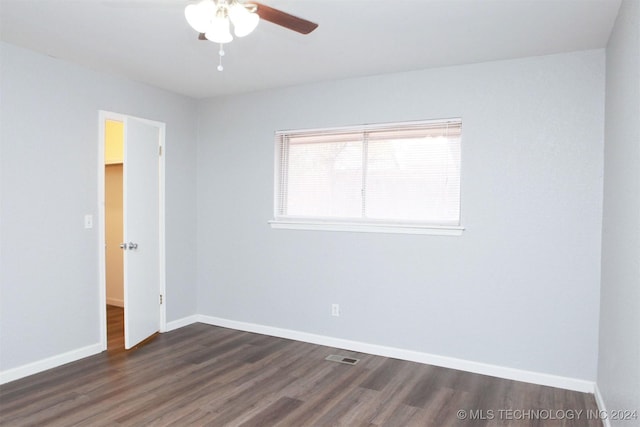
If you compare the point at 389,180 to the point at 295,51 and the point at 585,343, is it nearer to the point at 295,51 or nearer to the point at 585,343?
the point at 295,51

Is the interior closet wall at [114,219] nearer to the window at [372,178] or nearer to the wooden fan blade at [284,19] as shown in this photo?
the window at [372,178]

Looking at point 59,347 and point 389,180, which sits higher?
point 389,180

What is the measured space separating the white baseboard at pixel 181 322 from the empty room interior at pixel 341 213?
0.17ft

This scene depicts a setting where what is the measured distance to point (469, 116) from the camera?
346cm

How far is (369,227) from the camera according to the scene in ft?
12.6

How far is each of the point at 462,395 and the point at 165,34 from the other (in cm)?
316

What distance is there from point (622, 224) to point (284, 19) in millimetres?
1955

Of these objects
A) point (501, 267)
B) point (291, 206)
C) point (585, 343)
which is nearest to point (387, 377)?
point (501, 267)

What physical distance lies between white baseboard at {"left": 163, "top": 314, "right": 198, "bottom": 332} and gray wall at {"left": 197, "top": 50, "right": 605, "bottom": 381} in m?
0.70

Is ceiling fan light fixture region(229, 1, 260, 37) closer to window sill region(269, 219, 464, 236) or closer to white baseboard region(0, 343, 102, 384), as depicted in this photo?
window sill region(269, 219, 464, 236)

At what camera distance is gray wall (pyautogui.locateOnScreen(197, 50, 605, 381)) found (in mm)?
3105

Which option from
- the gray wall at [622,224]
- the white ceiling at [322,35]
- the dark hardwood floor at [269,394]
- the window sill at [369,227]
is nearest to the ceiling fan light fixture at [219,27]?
the white ceiling at [322,35]

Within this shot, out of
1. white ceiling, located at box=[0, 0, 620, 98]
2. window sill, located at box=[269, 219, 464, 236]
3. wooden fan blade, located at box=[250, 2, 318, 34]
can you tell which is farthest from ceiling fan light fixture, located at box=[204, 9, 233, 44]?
window sill, located at box=[269, 219, 464, 236]

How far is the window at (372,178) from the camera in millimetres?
3596
